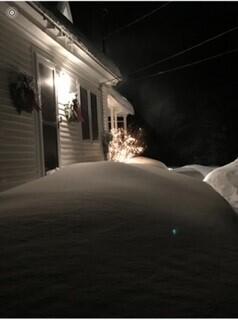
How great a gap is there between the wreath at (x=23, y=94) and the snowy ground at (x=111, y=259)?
2.80 metres

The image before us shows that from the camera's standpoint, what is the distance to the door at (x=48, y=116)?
7273mm

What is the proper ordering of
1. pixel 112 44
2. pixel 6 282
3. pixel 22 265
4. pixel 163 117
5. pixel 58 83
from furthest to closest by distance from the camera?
pixel 163 117, pixel 112 44, pixel 58 83, pixel 22 265, pixel 6 282

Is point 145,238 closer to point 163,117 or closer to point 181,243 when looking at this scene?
point 181,243

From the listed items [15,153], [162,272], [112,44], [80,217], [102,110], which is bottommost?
[162,272]

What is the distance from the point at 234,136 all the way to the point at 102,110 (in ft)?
69.5

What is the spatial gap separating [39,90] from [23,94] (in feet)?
3.39

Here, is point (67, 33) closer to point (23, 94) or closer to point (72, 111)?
point (23, 94)

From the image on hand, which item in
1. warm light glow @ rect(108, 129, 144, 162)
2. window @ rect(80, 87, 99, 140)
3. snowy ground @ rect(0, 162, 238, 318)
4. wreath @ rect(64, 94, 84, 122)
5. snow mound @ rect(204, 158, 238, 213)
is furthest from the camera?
warm light glow @ rect(108, 129, 144, 162)

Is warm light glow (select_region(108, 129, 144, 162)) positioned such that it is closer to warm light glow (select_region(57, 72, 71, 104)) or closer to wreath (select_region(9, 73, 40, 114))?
warm light glow (select_region(57, 72, 71, 104))

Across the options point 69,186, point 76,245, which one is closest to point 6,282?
point 76,245

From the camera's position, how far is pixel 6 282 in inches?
74.6

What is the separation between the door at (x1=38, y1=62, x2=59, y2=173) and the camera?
7.27 m

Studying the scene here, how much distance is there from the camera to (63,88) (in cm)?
851

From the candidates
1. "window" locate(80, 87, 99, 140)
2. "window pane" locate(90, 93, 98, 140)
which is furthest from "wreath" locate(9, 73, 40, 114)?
"window pane" locate(90, 93, 98, 140)
